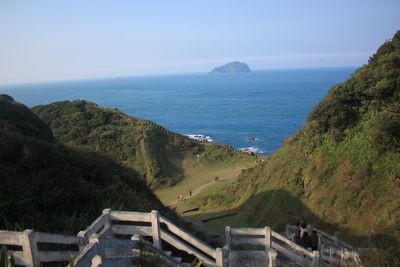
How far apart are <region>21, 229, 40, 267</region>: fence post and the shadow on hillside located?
45.6 ft

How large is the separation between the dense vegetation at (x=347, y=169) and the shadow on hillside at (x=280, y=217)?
48 millimetres

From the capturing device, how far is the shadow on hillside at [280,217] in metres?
18.2

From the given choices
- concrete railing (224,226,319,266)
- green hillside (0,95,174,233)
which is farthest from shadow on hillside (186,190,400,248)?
green hillside (0,95,174,233)

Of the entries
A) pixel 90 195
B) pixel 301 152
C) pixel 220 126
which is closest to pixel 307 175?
pixel 301 152

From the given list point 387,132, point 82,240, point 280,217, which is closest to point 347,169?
point 387,132

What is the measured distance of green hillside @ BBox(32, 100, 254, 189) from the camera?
5047 centimetres

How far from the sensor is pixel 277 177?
2664cm

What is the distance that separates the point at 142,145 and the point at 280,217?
1278 inches

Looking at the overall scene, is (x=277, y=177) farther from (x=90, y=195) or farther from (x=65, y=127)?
(x=65, y=127)

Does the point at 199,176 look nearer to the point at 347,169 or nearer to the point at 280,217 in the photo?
the point at 280,217

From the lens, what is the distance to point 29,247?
7.11 meters

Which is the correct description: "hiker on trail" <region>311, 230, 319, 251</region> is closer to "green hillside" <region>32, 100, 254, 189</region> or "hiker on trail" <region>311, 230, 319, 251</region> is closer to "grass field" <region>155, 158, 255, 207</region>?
"grass field" <region>155, 158, 255, 207</region>

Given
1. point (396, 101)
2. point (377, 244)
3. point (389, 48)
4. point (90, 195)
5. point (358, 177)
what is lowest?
point (377, 244)

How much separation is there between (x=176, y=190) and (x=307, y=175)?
22960 mm
